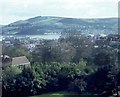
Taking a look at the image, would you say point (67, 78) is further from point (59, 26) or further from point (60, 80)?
point (59, 26)

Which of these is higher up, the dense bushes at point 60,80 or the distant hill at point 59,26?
the dense bushes at point 60,80

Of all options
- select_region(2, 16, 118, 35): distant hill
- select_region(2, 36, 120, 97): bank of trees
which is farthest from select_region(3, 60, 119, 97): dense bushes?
select_region(2, 16, 118, 35): distant hill

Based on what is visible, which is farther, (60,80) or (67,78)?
(60,80)

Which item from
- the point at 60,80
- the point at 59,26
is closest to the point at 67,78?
the point at 60,80

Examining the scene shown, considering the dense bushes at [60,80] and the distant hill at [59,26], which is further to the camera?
the distant hill at [59,26]

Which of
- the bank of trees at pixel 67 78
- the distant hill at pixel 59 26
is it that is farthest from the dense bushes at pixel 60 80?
the distant hill at pixel 59 26

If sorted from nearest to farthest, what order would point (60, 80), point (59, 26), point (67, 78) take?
1. point (67, 78)
2. point (60, 80)
3. point (59, 26)

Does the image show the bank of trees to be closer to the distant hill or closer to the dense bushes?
the dense bushes

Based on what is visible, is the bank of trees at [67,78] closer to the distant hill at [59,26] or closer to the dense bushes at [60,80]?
the dense bushes at [60,80]

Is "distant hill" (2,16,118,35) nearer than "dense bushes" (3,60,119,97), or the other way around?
"dense bushes" (3,60,119,97)

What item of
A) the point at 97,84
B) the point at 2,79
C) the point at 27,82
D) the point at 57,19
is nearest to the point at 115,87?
the point at 97,84

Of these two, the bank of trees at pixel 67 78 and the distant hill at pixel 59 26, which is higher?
the bank of trees at pixel 67 78

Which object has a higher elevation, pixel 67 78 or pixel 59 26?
pixel 67 78

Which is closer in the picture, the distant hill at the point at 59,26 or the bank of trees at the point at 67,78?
the bank of trees at the point at 67,78
